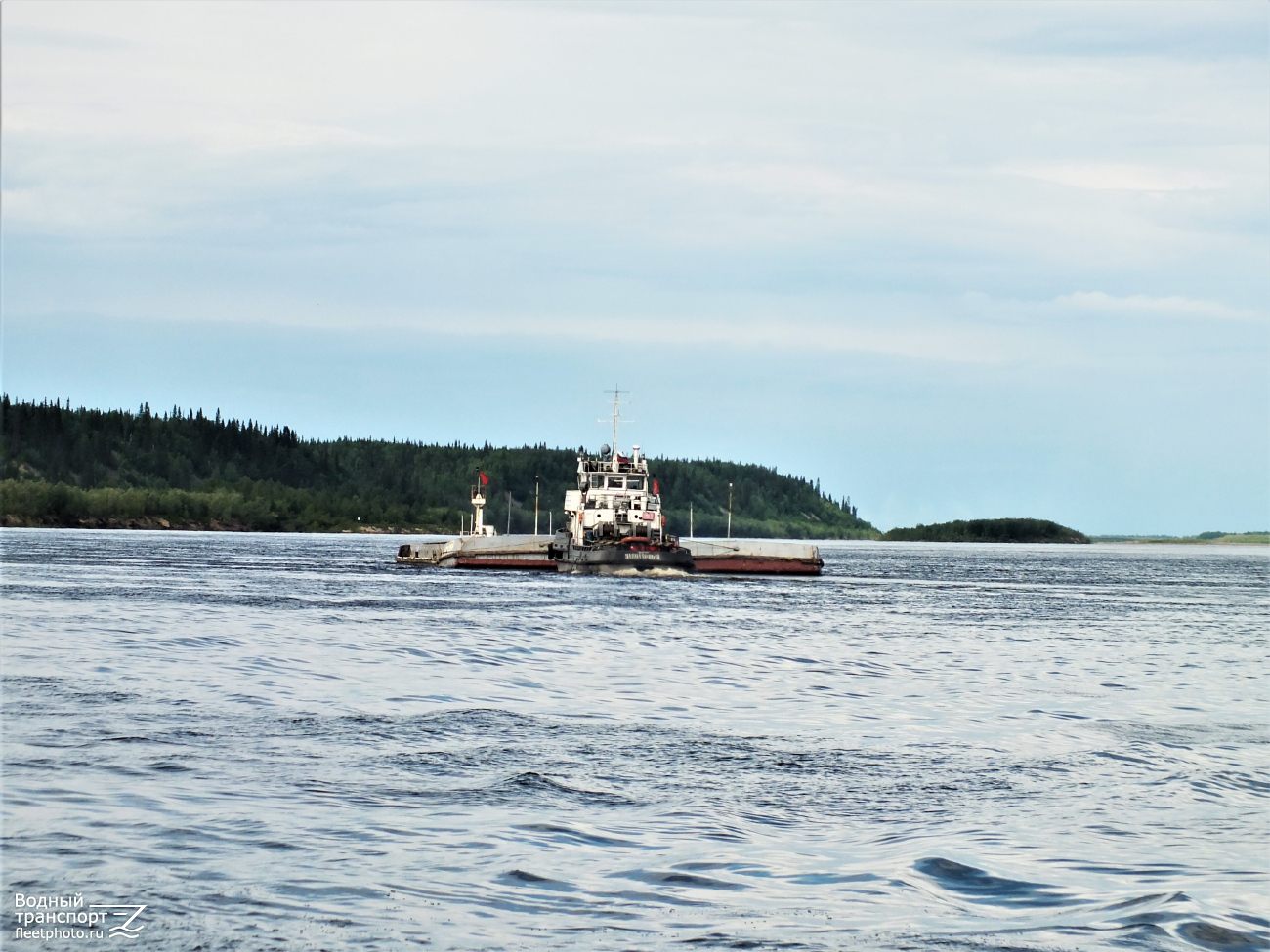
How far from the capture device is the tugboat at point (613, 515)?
101 meters

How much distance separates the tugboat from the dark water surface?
58.4 metres

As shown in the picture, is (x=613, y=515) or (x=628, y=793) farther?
(x=613, y=515)

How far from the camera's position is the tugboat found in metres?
101

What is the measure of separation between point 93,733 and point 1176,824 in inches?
612

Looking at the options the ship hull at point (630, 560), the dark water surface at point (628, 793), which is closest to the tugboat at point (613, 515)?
the ship hull at point (630, 560)

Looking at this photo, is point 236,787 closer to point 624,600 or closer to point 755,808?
point 755,808

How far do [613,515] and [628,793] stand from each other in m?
87.2

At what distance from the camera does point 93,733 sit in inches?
844

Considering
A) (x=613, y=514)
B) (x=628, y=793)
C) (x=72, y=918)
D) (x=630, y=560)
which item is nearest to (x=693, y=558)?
(x=613, y=514)

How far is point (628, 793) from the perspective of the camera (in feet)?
59.3

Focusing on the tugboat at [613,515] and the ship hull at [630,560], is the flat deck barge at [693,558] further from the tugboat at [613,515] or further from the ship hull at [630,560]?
the ship hull at [630,560]

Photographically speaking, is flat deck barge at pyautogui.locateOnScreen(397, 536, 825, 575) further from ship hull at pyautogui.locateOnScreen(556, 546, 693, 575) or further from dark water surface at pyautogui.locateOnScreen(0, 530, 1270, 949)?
dark water surface at pyautogui.locateOnScreen(0, 530, 1270, 949)

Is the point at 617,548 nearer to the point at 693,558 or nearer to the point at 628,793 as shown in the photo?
the point at 693,558

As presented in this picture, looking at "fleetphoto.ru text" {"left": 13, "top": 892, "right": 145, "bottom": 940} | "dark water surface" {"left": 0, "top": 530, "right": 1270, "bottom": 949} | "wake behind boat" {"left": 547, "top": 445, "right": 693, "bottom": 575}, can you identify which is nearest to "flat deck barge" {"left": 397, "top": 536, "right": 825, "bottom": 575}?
"wake behind boat" {"left": 547, "top": 445, "right": 693, "bottom": 575}
